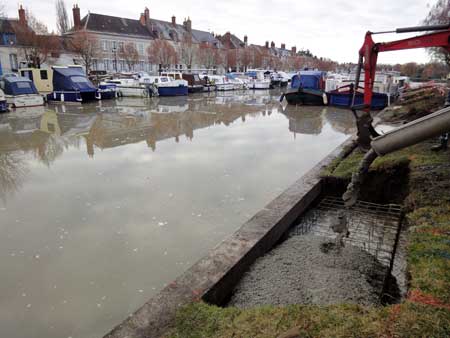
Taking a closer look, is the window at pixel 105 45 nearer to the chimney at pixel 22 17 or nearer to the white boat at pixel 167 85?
the chimney at pixel 22 17

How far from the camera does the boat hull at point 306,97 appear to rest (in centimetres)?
2011

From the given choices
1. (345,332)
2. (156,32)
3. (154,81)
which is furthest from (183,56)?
(345,332)

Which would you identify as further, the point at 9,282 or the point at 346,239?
the point at 346,239

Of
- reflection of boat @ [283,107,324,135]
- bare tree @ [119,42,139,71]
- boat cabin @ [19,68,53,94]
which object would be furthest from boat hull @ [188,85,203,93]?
bare tree @ [119,42,139,71]

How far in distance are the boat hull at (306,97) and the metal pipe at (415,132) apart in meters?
18.1

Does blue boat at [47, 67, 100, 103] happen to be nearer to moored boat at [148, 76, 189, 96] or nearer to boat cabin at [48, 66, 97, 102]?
boat cabin at [48, 66, 97, 102]

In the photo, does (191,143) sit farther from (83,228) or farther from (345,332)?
(345,332)

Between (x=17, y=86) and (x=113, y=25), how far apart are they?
29.2 meters

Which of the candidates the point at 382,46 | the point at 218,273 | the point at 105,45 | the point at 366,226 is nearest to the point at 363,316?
the point at 218,273

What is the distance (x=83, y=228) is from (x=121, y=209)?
0.73 metres

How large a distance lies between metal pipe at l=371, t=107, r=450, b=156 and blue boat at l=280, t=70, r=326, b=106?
18.0 m

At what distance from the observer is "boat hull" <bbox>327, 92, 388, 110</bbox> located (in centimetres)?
1701

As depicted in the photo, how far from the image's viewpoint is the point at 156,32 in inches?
1935

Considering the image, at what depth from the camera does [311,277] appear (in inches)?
127
